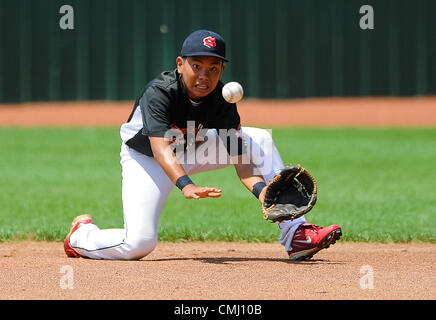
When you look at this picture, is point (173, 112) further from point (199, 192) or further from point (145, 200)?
point (199, 192)

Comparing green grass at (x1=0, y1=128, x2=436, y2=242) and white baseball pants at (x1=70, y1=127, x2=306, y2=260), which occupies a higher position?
white baseball pants at (x1=70, y1=127, x2=306, y2=260)

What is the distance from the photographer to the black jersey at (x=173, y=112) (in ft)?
16.0

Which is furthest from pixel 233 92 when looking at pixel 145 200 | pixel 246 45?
pixel 246 45

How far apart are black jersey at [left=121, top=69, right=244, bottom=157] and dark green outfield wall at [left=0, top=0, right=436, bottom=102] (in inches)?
530

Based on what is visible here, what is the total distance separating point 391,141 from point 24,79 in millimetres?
8716

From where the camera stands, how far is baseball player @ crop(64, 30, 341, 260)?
4832 millimetres

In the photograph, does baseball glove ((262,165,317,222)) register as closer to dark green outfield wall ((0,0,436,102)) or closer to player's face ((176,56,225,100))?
player's face ((176,56,225,100))

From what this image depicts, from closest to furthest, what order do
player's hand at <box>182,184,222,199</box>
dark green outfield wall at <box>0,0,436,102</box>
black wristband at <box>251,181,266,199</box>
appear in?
player's hand at <box>182,184,222,199</box>
black wristband at <box>251,181,266,199</box>
dark green outfield wall at <box>0,0,436,102</box>

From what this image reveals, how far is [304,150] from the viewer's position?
13375 millimetres

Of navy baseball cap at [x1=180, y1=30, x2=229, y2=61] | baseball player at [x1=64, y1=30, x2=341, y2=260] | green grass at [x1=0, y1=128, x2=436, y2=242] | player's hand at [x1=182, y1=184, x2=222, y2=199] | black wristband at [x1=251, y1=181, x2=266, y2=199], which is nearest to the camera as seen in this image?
player's hand at [x1=182, y1=184, x2=222, y2=199]

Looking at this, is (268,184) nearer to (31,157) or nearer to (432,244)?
(432,244)

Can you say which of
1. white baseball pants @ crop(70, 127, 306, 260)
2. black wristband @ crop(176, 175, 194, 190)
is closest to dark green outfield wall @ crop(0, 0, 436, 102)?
white baseball pants @ crop(70, 127, 306, 260)

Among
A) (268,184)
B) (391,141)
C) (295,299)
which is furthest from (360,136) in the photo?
(295,299)

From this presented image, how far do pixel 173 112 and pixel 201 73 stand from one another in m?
0.33
